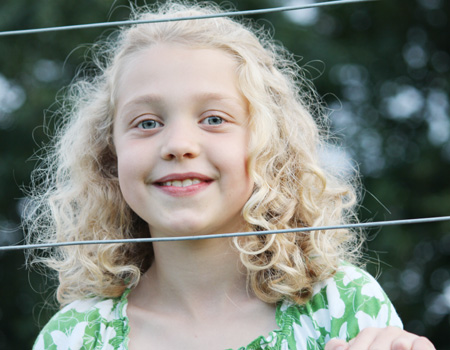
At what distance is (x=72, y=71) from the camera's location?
295 centimetres

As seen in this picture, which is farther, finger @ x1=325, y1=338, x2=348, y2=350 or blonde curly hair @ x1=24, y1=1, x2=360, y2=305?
blonde curly hair @ x1=24, y1=1, x2=360, y2=305

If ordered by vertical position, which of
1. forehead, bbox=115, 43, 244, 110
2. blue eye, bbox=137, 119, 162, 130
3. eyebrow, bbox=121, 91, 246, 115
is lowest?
blue eye, bbox=137, 119, 162, 130

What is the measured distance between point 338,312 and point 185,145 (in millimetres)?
304

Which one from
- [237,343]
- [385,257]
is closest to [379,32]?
[385,257]

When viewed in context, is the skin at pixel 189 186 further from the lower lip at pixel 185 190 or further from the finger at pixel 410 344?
the finger at pixel 410 344

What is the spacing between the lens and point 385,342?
0.91 metres

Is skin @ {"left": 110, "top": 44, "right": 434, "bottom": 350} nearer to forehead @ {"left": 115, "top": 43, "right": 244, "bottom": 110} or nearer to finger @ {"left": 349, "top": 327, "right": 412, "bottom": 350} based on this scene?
forehead @ {"left": 115, "top": 43, "right": 244, "bottom": 110}

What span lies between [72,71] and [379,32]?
3.80ft

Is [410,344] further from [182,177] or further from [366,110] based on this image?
[366,110]

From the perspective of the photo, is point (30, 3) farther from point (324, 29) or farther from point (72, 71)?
point (324, 29)

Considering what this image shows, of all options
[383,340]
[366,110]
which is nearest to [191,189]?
[383,340]

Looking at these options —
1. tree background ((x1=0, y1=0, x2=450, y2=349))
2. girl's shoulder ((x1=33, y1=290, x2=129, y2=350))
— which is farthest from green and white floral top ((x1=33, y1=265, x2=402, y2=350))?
tree background ((x1=0, y1=0, x2=450, y2=349))

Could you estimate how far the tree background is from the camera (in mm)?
2850

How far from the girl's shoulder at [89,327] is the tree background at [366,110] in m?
1.65
